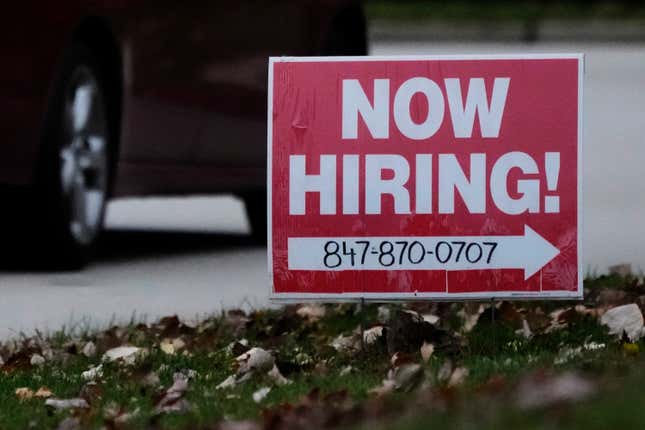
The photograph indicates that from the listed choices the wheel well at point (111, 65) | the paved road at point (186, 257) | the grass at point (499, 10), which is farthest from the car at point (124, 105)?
the grass at point (499, 10)

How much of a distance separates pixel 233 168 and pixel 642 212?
299 centimetres

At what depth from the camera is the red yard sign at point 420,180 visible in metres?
6.36

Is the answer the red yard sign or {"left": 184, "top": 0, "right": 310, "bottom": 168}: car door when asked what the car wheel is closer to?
{"left": 184, "top": 0, "right": 310, "bottom": 168}: car door

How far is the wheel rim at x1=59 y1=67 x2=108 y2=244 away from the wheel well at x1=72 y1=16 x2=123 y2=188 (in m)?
0.13

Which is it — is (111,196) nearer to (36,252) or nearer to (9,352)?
(36,252)

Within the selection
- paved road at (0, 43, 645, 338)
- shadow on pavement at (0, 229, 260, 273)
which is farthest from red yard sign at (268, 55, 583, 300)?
shadow on pavement at (0, 229, 260, 273)

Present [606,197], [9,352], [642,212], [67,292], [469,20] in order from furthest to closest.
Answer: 1. [469,20]
2. [606,197]
3. [642,212]
4. [67,292]
5. [9,352]

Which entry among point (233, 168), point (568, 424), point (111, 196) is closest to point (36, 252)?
point (111, 196)

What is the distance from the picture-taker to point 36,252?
973 cm

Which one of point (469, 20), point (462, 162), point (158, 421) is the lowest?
point (158, 421)

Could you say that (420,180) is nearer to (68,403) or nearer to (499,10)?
(68,403)

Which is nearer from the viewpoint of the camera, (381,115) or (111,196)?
(381,115)

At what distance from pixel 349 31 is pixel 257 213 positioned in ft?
3.79

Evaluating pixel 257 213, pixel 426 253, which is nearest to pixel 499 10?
A: pixel 257 213
